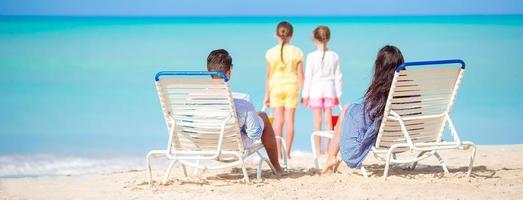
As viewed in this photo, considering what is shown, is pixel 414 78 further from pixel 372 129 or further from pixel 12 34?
pixel 12 34

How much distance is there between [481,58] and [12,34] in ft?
53.9

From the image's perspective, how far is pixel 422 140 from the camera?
762cm

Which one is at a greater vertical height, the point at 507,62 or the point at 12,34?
the point at 12,34

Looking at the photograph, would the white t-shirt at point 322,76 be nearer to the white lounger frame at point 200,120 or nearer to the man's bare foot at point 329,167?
the man's bare foot at point 329,167

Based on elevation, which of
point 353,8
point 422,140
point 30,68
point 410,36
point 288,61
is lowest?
point 422,140

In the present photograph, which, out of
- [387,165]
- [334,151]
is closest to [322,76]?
[334,151]

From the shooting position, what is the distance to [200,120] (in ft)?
24.2

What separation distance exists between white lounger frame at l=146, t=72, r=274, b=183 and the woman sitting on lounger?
708mm

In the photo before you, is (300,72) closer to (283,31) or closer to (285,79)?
(285,79)

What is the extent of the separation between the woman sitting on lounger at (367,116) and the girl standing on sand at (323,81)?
6.30 ft

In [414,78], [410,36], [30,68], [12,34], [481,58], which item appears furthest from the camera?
[12,34]

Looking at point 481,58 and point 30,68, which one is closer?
point 30,68

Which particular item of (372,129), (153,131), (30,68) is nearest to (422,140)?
(372,129)

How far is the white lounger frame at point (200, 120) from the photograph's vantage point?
722 centimetres
